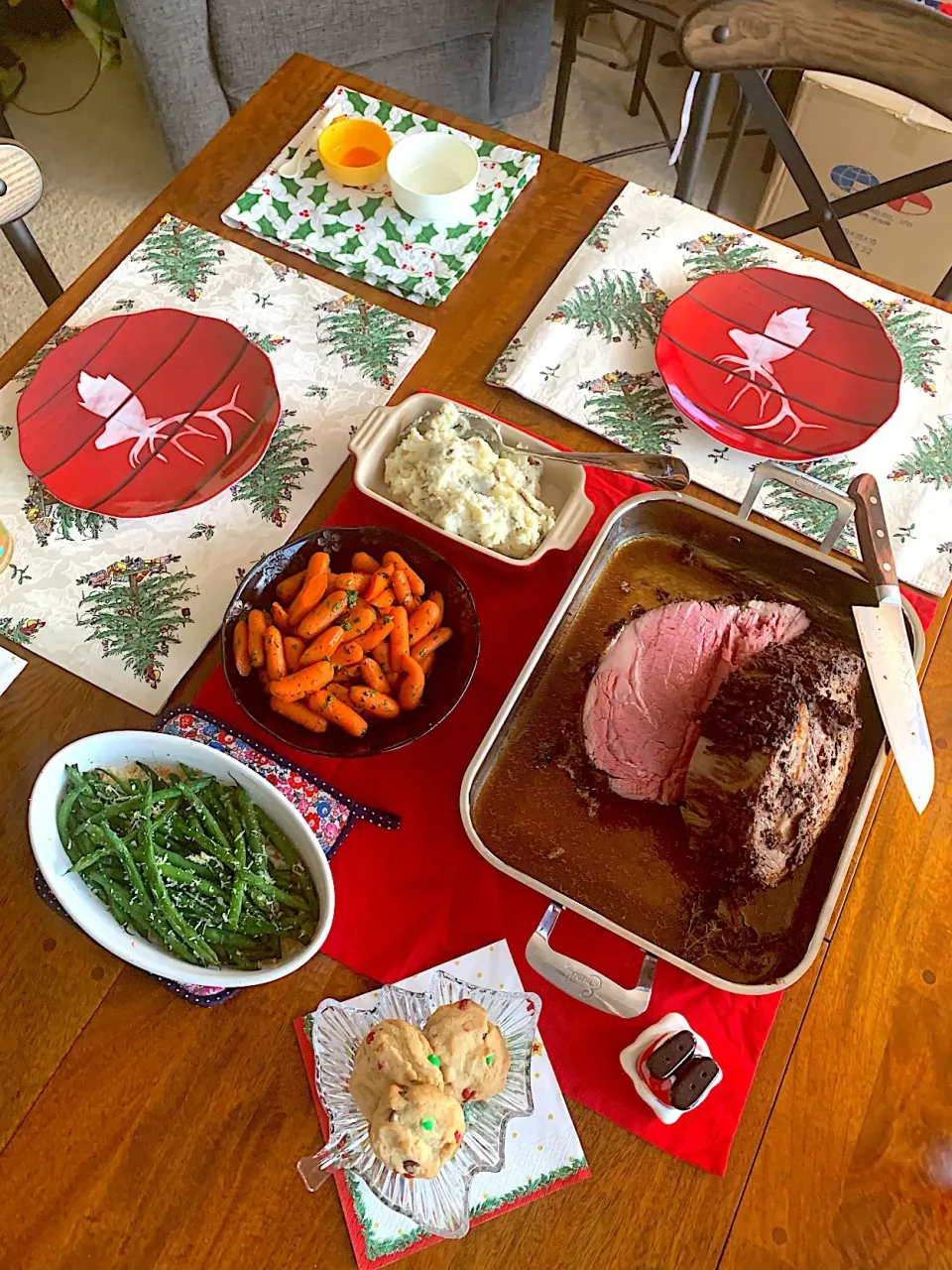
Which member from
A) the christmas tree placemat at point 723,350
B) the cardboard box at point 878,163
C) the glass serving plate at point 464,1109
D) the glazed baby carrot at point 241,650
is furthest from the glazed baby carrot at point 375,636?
the cardboard box at point 878,163

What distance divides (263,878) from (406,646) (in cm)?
28

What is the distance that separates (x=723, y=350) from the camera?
129 centimetres

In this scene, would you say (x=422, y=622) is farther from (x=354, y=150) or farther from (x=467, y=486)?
(x=354, y=150)

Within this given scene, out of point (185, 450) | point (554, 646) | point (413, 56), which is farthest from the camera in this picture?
point (413, 56)

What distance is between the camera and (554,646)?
1.03 meters

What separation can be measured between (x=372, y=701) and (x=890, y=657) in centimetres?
52

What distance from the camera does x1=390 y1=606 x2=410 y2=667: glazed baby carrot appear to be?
0.99m

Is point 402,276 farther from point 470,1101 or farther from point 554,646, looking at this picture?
Result: point 470,1101

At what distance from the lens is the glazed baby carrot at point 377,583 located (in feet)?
3.28

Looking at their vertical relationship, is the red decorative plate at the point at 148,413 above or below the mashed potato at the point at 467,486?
below

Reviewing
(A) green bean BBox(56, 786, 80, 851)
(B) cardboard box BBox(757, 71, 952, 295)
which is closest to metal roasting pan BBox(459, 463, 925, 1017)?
(A) green bean BBox(56, 786, 80, 851)

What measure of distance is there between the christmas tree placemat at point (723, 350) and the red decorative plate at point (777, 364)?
0.04 feet

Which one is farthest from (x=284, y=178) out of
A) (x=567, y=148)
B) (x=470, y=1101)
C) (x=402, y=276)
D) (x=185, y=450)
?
(x=567, y=148)

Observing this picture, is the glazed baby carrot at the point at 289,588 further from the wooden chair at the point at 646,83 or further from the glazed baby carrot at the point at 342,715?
the wooden chair at the point at 646,83
